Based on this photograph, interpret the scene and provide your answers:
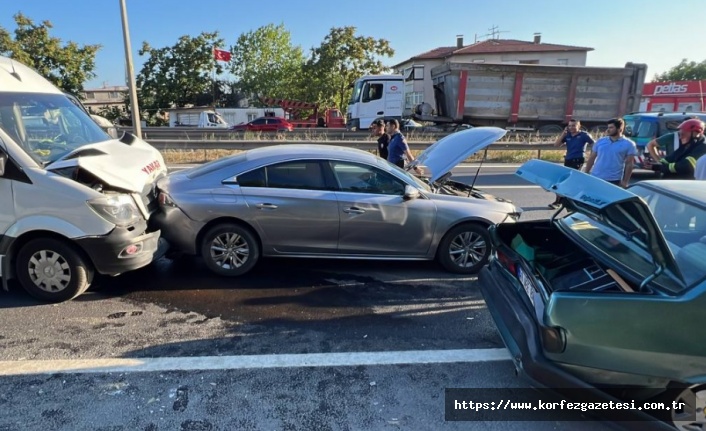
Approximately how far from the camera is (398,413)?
7.93 ft

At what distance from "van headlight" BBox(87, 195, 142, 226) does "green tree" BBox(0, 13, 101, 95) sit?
33.8 m

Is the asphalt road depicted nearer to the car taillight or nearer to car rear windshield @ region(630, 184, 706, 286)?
the car taillight

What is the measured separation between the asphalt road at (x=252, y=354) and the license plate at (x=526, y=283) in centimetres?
68

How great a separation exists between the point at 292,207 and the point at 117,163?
1.76 m

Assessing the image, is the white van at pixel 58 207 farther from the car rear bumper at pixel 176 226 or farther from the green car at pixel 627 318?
the green car at pixel 627 318

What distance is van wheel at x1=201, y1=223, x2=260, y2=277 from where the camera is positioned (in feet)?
13.8

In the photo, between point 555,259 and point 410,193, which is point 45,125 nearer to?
point 410,193

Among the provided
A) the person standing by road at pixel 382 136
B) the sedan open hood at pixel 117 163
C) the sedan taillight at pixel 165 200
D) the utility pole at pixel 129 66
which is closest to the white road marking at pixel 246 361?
the sedan open hood at pixel 117 163

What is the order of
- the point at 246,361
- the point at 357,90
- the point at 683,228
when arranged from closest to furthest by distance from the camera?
the point at 683,228 < the point at 246,361 < the point at 357,90

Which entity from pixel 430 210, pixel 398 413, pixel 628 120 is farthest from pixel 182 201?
pixel 628 120

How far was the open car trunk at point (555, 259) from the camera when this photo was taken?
8.36ft

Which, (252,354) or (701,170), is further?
(701,170)

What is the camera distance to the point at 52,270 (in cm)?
356

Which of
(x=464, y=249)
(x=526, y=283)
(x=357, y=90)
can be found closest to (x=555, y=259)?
(x=526, y=283)
